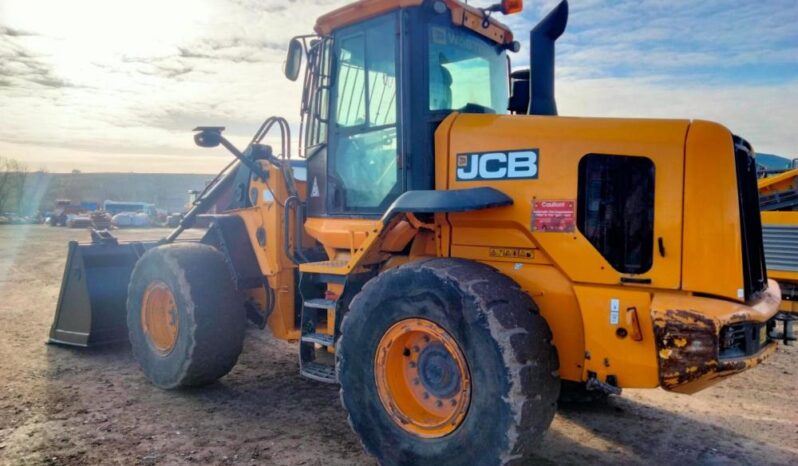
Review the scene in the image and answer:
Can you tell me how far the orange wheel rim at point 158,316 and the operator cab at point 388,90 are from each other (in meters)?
1.68

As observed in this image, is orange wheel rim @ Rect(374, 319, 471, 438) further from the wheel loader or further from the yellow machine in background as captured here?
the yellow machine in background

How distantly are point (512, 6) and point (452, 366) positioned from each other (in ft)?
8.89

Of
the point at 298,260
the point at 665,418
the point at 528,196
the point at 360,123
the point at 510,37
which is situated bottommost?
the point at 665,418

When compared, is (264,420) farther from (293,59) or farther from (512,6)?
(512,6)

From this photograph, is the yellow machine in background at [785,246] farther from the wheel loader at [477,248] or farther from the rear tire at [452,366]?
the rear tire at [452,366]

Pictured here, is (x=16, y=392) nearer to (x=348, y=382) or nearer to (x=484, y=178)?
(x=348, y=382)

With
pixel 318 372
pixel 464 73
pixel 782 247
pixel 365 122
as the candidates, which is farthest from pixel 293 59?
pixel 782 247

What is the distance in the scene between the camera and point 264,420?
493cm

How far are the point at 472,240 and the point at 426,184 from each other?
1.81ft

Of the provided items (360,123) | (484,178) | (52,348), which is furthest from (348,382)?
(52,348)

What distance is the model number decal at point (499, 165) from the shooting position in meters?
3.79

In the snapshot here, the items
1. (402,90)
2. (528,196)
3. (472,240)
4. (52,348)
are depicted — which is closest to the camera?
(528,196)

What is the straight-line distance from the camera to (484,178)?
400cm

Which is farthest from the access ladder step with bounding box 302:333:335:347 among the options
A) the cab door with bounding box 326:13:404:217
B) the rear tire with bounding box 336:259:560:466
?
the cab door with bounding box 326:13:404:217
